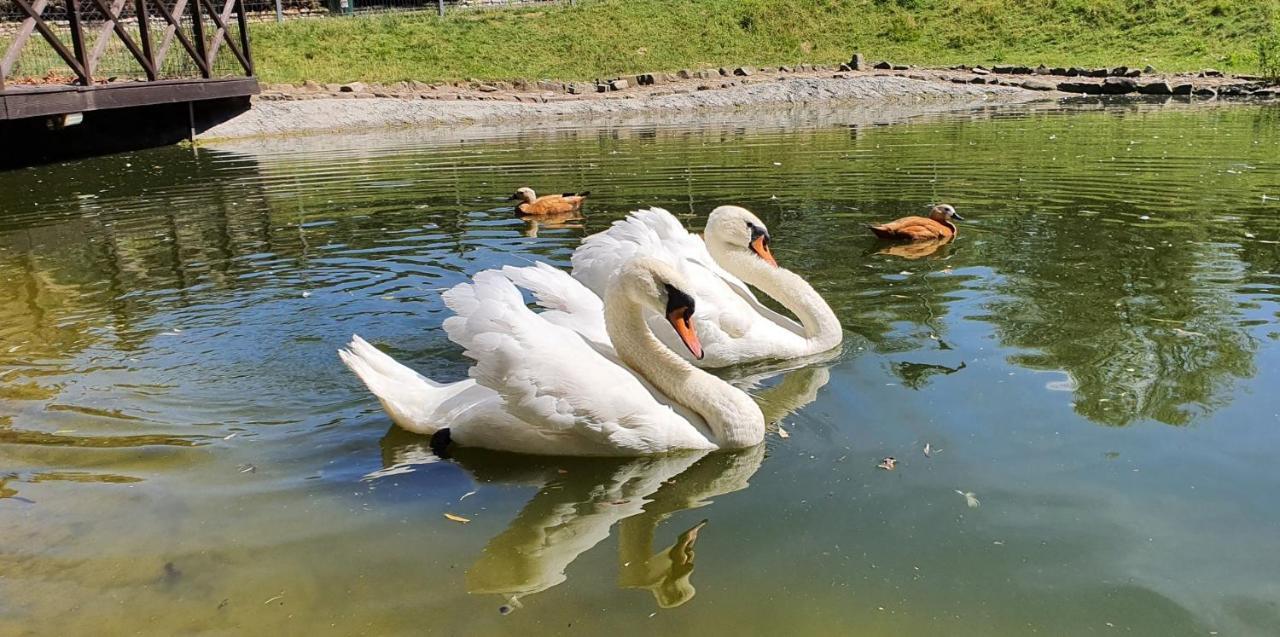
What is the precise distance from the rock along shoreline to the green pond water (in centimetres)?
1565

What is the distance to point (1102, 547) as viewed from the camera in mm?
4047

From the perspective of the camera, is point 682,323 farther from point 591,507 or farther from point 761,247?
point 761,247

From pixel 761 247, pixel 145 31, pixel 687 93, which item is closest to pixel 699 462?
pixel 761 247

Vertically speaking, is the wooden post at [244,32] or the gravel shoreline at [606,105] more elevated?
the wooden post at [244,32]

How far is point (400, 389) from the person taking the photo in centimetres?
537

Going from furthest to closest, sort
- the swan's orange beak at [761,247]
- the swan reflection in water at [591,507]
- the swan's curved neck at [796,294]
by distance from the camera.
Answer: the swan's orange beak at [761,247]
the swan's curved neck at [796,294]
the swan reflection in water at [591,507]

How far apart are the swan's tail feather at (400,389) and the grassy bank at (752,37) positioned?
26159 millimetres

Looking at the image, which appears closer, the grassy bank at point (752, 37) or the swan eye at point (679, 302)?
the swan eye at point (679, 302)

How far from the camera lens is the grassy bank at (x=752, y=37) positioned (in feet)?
107

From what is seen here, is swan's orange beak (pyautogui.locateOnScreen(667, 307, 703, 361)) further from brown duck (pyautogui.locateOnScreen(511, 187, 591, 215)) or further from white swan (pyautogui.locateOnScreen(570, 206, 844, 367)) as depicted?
brown duck (pyautogui.locateOnScreen(511, 187, 591, 215))

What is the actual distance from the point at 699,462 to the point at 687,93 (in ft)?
87.5

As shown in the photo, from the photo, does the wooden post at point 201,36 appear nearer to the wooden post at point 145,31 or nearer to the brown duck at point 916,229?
the wooden post at point 145,31

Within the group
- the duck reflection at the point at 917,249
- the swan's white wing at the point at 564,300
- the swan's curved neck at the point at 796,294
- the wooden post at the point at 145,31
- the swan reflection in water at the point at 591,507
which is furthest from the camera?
the wooden post at the point at 145,31

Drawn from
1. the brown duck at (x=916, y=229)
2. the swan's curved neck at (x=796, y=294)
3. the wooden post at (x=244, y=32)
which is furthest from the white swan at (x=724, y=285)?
the wooden post at (x=244, y=32)
